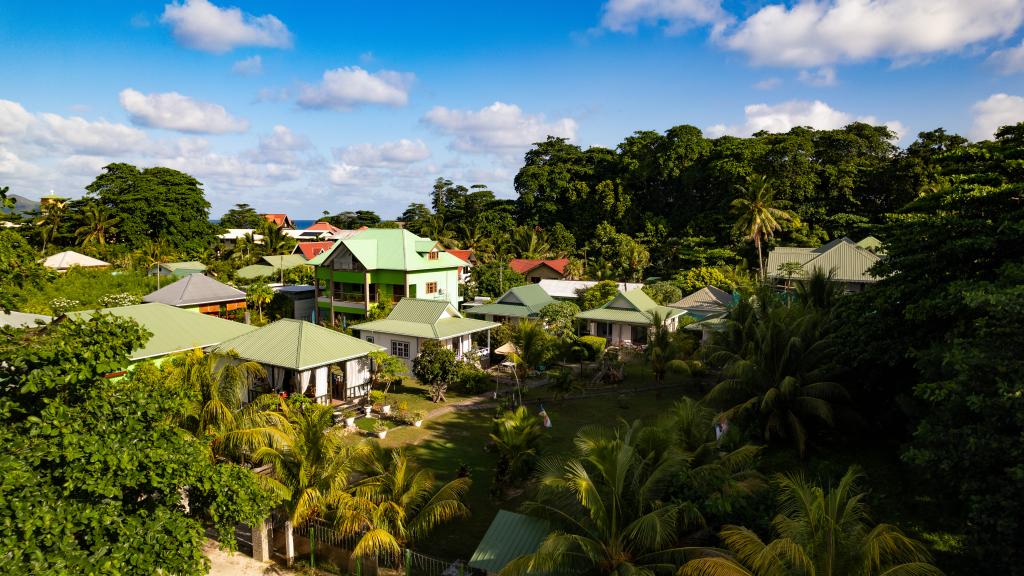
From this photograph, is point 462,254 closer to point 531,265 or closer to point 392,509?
point 531,265

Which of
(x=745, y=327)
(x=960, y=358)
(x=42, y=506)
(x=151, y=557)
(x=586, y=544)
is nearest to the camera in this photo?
(x=42, y=506)

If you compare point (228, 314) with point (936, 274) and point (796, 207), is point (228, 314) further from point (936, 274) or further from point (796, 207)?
point (796, 207)

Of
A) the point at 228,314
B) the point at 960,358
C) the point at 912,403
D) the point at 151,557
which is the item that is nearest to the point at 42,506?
the point at 151,557

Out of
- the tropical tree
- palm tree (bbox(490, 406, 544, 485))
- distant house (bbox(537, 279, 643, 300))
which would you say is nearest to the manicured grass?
palm tree (bbox(490, 406, 544, 485))

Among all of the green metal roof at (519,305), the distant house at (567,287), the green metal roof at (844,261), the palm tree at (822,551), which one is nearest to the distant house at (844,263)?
the green metal roof at (844,261)

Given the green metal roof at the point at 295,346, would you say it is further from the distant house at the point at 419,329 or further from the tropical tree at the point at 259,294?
the tropical tree at the point at 259,294
